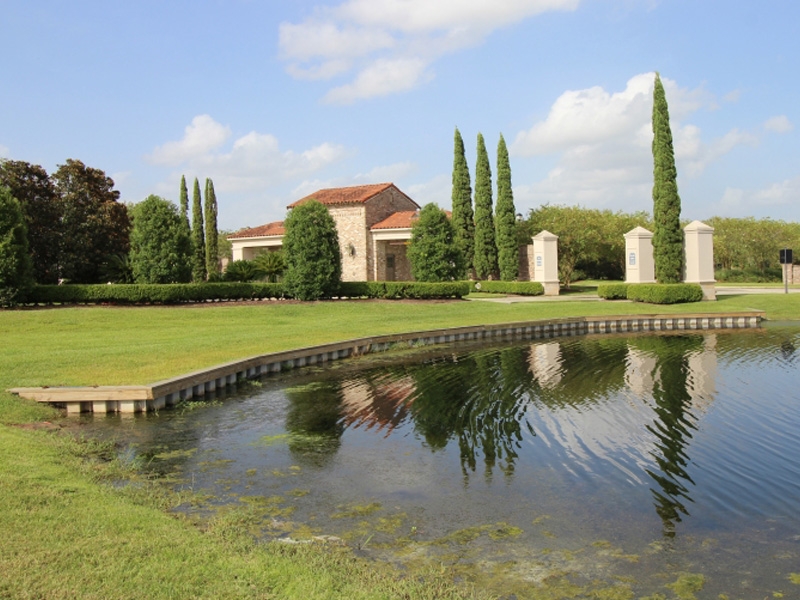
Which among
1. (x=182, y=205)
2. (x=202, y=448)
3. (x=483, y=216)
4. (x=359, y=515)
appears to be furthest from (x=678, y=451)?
(x=182, y=205)

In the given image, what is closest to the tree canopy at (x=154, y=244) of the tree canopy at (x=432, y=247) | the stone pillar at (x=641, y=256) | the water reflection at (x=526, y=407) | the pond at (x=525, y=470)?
the tree canopy at (x=432, y=247)

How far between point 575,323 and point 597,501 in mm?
20523

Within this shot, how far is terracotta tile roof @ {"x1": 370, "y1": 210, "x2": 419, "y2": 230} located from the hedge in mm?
8209

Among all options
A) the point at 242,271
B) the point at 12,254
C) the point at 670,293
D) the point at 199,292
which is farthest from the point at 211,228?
the point at 670,293

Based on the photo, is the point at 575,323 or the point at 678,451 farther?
the point at 575,323

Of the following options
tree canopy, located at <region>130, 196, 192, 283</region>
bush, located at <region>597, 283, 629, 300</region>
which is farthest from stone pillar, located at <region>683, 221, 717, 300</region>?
tree canopy, located at <region>130, 196, 192, 283</region>

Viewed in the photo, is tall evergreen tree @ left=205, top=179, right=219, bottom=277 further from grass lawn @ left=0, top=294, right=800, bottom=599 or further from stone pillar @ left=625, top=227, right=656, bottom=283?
grass lawn @ left=0, top=294, right=800, bottom=599

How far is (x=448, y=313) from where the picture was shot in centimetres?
2936

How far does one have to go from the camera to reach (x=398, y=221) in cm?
4184

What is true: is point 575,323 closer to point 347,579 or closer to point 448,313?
point 448,313

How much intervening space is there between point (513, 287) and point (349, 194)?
12.1 m

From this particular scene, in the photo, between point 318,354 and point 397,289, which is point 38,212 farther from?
point 318,354

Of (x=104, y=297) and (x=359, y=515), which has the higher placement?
(x=104, y=297)

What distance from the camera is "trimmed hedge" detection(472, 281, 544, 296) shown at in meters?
38.2
